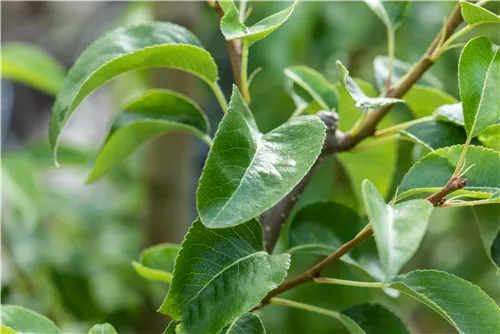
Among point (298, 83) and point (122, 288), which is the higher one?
point (298, 83)

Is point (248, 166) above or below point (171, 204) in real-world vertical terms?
above

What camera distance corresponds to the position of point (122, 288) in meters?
1.04

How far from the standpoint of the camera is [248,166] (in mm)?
321

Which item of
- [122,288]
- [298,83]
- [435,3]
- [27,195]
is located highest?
[298,83]

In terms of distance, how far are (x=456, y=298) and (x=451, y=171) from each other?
0.08 metres

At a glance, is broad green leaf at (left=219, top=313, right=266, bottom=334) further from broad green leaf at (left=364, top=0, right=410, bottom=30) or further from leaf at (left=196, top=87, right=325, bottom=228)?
broad green leaf at (left=364, top=0, right=410, bottom=30)

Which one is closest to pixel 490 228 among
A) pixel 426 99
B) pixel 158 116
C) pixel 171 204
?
pixel 426 99

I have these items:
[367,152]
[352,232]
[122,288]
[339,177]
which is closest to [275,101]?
[339,177]

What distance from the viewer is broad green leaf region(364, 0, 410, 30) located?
48 centimetres

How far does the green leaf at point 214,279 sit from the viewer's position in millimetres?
323

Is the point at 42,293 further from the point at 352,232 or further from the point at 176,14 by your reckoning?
the point at 352,232

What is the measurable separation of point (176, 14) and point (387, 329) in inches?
24.5

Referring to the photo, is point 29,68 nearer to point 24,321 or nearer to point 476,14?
point 24,321

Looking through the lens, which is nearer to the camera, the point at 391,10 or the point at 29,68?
the point at 391,10
